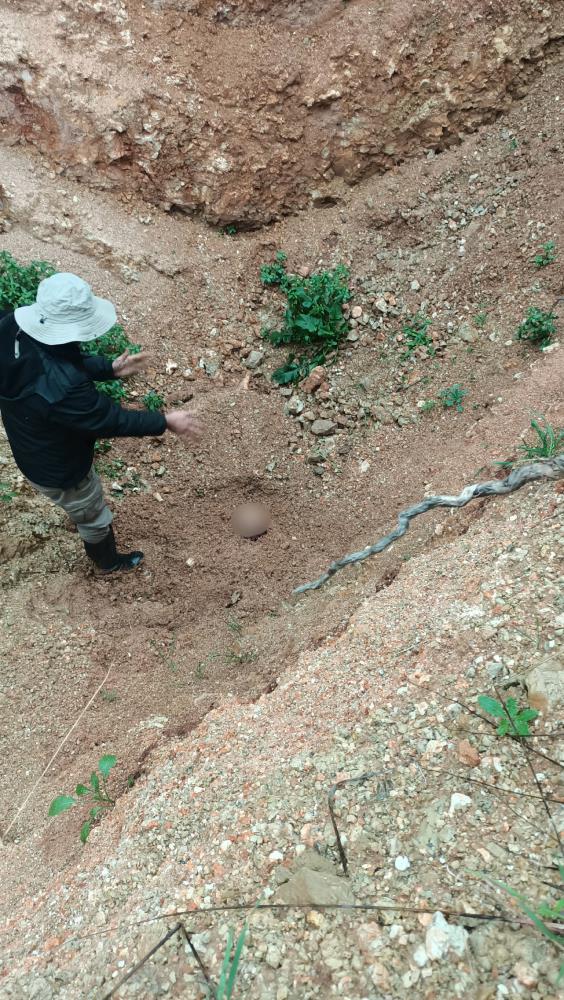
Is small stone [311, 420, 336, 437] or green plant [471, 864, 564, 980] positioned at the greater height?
green plant [471, 864, 564, 980]

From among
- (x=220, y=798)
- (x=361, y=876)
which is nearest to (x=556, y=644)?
(x=361, y=876)

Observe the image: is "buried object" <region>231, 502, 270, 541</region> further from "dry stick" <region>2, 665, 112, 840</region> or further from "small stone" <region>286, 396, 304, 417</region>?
"dry stick" <region>2, 665, 112, 840</region>

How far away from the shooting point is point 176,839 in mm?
1856

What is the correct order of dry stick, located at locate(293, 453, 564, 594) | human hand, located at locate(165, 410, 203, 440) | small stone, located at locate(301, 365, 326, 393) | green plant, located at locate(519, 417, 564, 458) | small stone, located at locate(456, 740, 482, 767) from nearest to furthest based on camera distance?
1. small stone, located at locate(456, 740, 482, 767)
2. dry stick, located at locate(293, 453, 564, 594)
3. green plant, located at locate(519, 417, 564, 458)
4. human hand, located at locate(165, 410, 203, 440)
5. small stone, located at locate(301, 365, 326, 393)

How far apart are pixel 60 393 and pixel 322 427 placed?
2114 millimetres

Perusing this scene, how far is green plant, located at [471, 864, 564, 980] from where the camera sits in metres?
1.22

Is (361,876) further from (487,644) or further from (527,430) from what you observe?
(527,430)

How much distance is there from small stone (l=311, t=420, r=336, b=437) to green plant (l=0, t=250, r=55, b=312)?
2028 mm

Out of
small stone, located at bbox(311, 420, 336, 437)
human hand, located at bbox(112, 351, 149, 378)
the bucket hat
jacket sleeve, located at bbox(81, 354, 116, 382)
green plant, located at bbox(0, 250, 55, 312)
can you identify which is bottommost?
small stone, located at bbox(311, 420, 336, 437)

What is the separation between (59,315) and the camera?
2.46 meters

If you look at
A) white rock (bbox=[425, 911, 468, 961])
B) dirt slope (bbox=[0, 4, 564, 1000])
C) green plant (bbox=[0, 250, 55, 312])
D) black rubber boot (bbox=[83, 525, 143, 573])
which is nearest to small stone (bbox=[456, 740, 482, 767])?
dirt slope (bbox=[0, 4, 564, 1000])

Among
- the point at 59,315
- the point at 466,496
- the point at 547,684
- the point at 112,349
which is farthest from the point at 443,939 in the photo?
the point at 112,349

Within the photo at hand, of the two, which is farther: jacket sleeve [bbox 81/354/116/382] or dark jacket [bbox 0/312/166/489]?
jacket sleeve [bbox 81/354/116/382]

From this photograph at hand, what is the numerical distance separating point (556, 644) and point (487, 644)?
7.9 inches
